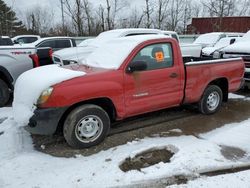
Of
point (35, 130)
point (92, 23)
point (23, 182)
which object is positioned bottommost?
point (23, 182)

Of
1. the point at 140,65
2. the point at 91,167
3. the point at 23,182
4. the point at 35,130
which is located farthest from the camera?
the point at 140,65

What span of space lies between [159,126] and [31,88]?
2.61 meters

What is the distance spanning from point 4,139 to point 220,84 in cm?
486

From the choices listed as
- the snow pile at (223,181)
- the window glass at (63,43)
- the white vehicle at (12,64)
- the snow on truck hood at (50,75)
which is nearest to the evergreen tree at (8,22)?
the window glass at (63,43)

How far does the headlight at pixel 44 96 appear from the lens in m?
4.25

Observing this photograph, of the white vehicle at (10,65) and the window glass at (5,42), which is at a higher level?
the window glass at (5,42)

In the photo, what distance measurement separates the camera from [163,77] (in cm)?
525

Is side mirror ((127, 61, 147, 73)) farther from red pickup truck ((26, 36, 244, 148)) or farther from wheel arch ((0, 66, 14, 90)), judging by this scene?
wheel arch ((0, 66, 14, 90))

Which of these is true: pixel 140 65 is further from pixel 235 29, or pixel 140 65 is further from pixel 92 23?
pixel 235 29

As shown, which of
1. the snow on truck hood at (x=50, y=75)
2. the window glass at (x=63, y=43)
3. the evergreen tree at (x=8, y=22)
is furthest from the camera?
the evergreen tree at (x=8, y=22)

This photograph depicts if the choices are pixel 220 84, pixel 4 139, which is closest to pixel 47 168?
pixel 4 139

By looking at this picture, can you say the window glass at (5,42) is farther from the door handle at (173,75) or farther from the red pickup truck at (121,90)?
the door handle at (173,75)

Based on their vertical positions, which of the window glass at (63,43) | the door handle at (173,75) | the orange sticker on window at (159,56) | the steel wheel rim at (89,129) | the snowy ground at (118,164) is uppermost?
the window glass at (63,43)

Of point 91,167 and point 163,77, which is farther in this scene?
point 163,77
